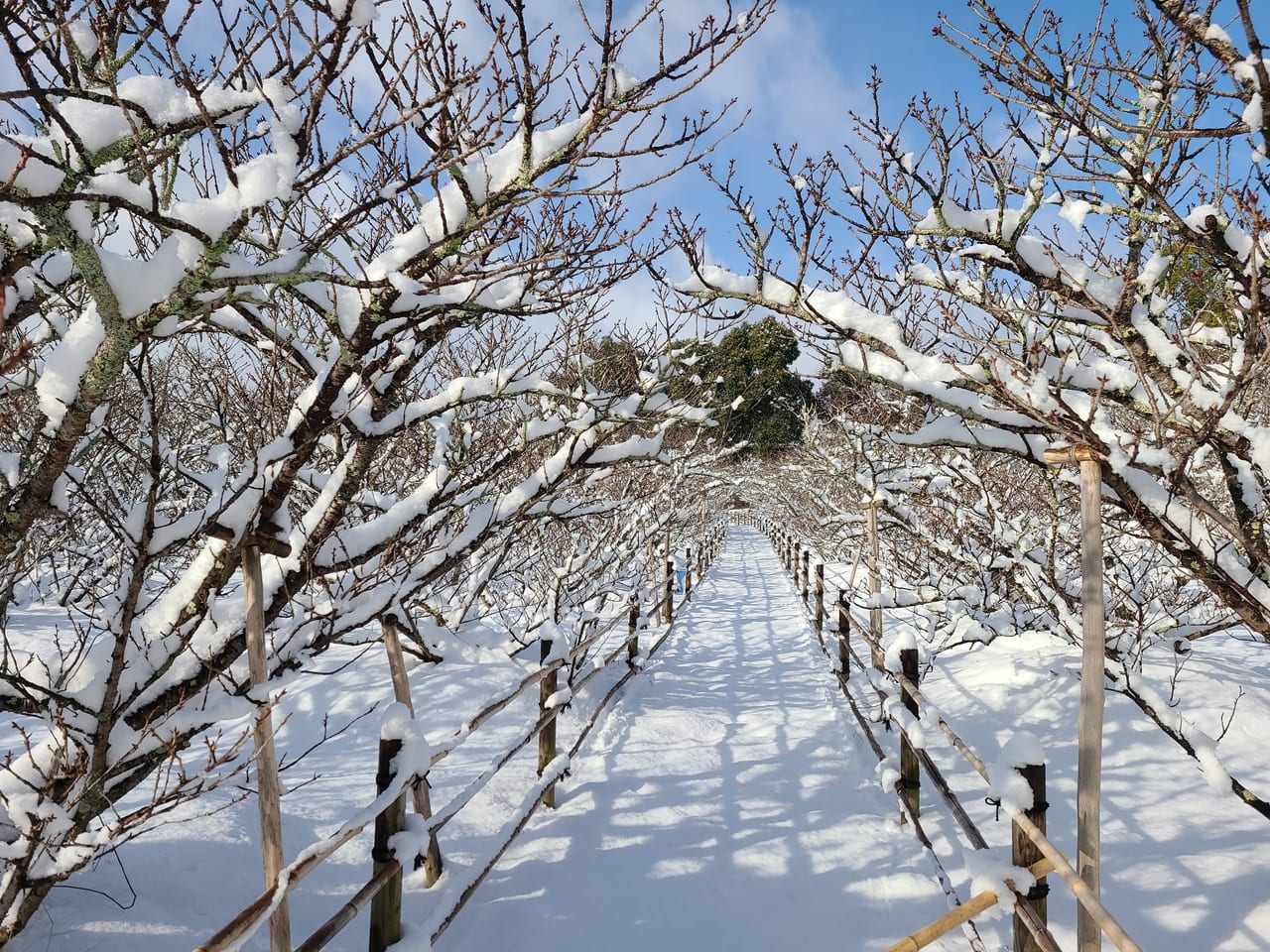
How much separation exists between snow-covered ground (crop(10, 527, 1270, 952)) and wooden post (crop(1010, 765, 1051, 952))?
926mm

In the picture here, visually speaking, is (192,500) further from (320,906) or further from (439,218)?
(439,218)

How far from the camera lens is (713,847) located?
4469 mm

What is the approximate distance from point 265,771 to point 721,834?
130 inches

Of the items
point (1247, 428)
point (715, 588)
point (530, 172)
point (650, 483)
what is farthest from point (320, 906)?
point (715, 588)

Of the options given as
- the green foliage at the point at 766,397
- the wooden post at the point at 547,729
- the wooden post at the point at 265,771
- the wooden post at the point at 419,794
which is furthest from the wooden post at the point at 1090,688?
the green foliage at the point at 766,397

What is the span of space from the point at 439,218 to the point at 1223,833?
5589mm

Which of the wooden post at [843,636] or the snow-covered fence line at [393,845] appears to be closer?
the snow-covered fence line at [393,845]

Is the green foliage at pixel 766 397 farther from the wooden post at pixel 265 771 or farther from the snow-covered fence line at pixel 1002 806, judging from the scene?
the wooden post at pixel 265 771

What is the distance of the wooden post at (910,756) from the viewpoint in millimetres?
4629

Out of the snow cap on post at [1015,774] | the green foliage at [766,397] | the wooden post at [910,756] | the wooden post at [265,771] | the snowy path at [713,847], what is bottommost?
the snowy path at [713,847]

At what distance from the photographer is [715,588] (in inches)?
717

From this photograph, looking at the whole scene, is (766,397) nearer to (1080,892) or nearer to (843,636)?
(843,636)

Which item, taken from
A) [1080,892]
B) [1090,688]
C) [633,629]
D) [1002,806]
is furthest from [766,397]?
[1080,892]

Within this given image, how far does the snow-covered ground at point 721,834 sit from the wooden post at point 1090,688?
1.41 metres
